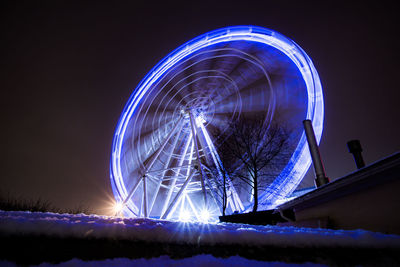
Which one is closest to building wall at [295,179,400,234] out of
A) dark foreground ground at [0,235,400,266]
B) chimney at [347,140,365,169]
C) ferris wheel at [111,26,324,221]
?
dark foreground ground at [0,235,400,266]

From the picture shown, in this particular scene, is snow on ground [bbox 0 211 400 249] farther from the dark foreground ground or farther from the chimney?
the chimney

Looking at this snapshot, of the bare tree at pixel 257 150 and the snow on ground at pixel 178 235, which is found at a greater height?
the bare tree at pixel 257 150

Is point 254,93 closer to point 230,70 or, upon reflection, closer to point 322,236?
point 230,70

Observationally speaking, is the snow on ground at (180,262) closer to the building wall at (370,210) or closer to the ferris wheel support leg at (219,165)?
the building wall at (370,210)

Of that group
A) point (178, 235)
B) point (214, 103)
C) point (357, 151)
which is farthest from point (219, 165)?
point (178, 235)

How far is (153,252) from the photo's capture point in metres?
1.34

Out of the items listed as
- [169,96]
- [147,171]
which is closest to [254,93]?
[169,96]

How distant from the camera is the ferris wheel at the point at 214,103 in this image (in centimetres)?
848

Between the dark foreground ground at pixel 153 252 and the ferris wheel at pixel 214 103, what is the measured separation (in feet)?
23.5

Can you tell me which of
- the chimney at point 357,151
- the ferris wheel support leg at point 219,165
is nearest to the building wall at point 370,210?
the chimney at point 357,151

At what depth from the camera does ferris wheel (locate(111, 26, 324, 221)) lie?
27.8 ft

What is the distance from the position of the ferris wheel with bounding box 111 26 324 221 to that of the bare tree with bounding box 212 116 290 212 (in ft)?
1.23

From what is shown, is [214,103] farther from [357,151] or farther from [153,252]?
[153,252]

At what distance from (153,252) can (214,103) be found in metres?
10.2
